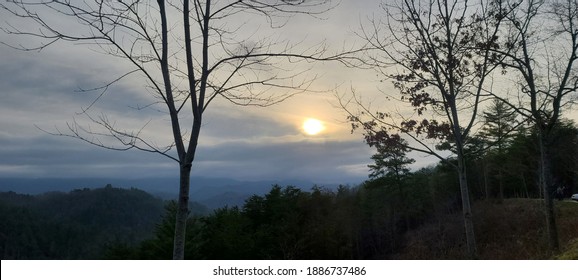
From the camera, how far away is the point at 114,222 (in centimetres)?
17062

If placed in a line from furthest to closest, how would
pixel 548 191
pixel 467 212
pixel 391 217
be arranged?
1. pixel 391 217
2. pixel 548 191
3. pixel 467 212

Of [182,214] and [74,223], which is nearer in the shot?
[182,214]

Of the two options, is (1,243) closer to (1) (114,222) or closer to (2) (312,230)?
(1) (114,222)

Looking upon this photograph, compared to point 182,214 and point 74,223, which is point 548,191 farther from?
point 74,223

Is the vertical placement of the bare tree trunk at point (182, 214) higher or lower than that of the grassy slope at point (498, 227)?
higher

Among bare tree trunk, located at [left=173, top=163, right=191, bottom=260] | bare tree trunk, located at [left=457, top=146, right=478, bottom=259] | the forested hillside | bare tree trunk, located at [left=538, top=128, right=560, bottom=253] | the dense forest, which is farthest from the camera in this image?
the forested hillside

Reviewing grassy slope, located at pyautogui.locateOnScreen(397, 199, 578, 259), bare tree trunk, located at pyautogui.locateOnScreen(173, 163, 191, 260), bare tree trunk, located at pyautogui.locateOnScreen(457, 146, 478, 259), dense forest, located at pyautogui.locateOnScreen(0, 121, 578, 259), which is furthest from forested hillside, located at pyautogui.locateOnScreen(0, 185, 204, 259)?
bare tree trunk, located at pyautogui.locateOnScreen(173, 163, 191, 260)

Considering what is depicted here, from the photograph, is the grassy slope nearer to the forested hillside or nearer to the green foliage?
the green foliage

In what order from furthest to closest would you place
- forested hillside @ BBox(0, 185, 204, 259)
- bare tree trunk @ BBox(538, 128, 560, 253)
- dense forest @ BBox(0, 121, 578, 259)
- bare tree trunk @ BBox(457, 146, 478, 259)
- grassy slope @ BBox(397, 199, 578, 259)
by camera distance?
forested hillside @ BBox(0, 185, 204, 259) → dense forest @ BBox(0, 121, 578, 259) → grassy slope @ BBox(397, 199, 578, 259) → bare tree trunk @ BBox(538, 128, 560, 253) → bare tree trunk @ BBox(457, 146, 478, 259)

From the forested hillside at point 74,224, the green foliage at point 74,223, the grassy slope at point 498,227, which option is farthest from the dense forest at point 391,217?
the forested hillside at point 74,224

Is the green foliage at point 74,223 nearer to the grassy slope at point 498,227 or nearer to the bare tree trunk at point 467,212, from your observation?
the grassy slope at point 498,227

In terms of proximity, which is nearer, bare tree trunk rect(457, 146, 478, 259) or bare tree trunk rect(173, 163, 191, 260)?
bare tree trunk rect(173, 163, 191, 260)

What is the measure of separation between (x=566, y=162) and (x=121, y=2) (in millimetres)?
40726

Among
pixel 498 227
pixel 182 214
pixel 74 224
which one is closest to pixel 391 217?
pixel 498 227
